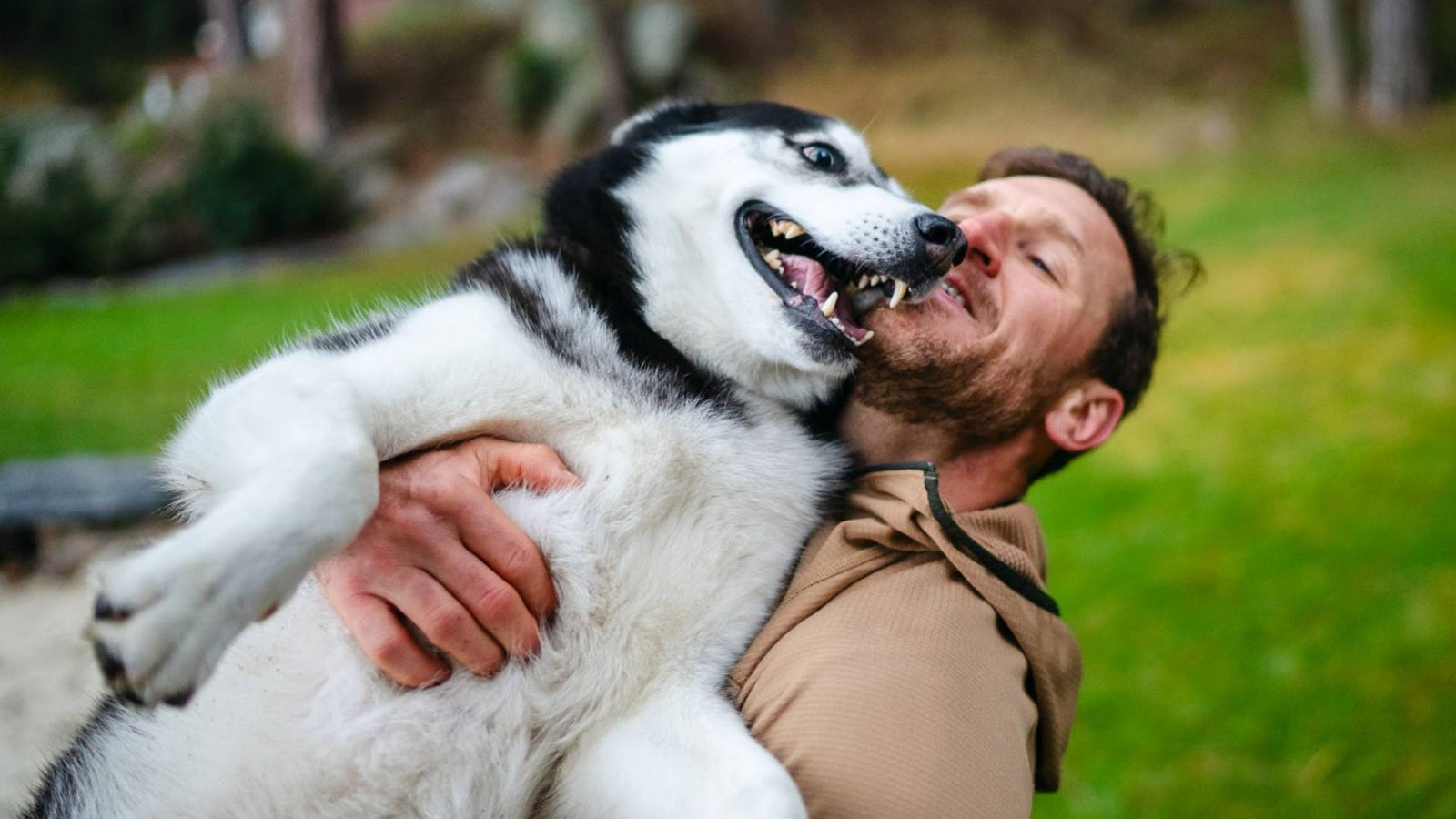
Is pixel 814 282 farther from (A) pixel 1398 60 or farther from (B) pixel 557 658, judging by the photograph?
(A) pixel 1398 60

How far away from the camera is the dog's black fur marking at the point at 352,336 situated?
219cm

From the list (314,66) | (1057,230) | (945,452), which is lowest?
(314,66)

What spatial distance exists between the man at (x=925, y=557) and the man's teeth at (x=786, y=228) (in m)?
0.28

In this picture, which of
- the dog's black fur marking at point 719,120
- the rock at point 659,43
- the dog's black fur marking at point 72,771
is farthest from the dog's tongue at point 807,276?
the rock at point 659,43

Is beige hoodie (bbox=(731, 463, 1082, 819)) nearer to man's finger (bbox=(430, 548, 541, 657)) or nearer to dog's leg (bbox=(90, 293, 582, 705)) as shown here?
man's finger (bbox=(430, 548, 541, 657))

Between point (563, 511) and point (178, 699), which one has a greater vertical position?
point (178, 699)

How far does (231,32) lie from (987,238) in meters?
17.7

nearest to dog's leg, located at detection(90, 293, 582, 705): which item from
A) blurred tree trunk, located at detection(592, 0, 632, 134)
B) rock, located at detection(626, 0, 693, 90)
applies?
blurred tree trunk, located at detection(592, 0, 632, 134)

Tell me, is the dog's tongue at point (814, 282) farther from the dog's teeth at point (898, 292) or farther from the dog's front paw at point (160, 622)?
the dog's front paw at point (160, 622)

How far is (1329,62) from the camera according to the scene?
1215cm

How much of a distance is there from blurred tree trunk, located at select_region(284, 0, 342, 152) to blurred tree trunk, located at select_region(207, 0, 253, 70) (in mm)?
1619

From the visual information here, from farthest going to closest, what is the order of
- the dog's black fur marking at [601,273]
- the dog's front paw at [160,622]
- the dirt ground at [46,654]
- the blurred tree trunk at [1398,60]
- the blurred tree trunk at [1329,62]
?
1. the blurred tree trunk at [1329,62]
2. the blurred tree trunk at [1398,60]
3. the dirt ground at [46,654]
4. the dog's black fur marking at [601,273]
5. the dog's front paw at [160,622]

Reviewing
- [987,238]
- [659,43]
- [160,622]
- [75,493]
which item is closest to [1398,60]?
[659,43]

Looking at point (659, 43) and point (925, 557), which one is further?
point (659, 43)
